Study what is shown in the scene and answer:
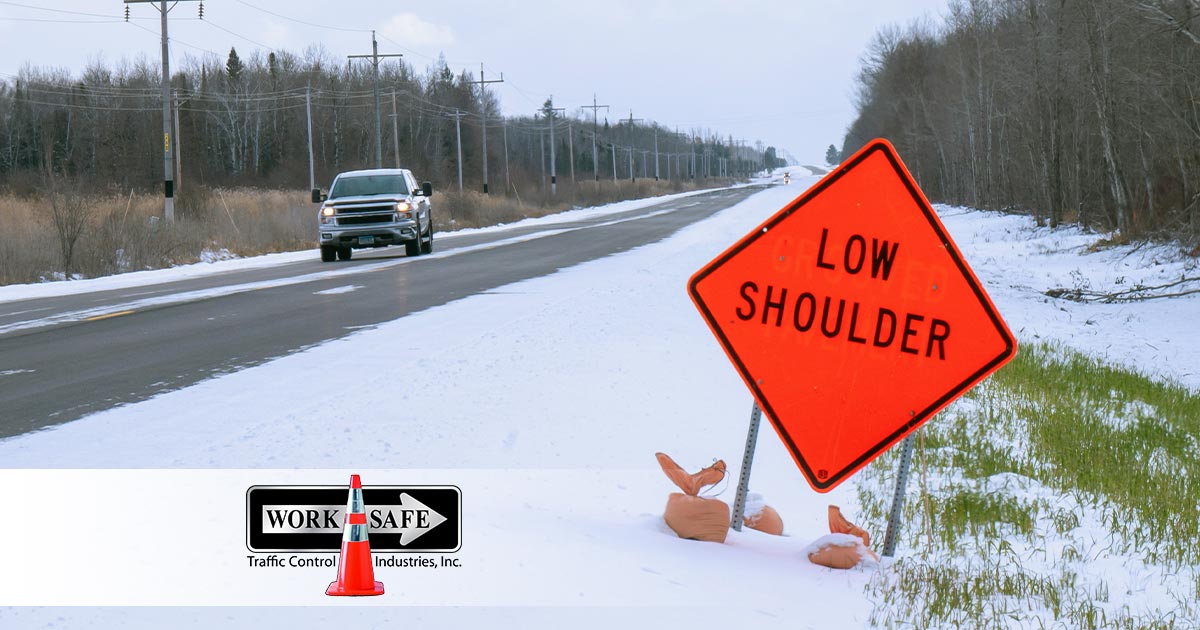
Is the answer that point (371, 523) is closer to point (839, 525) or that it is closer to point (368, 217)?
point (839, 525)

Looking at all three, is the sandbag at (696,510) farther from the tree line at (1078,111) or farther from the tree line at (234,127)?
the tree line at (234,127)

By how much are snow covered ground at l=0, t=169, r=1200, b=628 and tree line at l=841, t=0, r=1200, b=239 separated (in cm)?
1180

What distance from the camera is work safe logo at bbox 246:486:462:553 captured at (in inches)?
178

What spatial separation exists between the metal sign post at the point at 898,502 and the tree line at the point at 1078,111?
14130 millimetres

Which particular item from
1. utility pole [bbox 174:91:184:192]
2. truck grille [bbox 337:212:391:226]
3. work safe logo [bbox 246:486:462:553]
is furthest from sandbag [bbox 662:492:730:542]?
utility pole [bbox 174:91:184:192]

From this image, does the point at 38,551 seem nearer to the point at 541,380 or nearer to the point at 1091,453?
the point at 541,380

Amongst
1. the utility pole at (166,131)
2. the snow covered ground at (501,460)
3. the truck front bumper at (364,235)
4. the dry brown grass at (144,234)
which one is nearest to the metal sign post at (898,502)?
the snow covered ground at (501,460)

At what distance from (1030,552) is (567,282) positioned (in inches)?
522

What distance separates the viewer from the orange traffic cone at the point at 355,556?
3990 millimetres

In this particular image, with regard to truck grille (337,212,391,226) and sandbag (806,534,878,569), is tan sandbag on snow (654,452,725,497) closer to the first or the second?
sandbag (806,534,878,569)

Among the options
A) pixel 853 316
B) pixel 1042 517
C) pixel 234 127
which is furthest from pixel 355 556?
pixel 234 127

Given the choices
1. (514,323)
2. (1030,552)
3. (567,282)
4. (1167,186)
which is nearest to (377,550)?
(1030,552)

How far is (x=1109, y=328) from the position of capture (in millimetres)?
17688

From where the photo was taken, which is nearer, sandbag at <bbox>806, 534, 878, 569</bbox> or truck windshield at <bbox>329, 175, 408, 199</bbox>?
sandbag at <bbox>806, 534, 878, 569</bbox>
